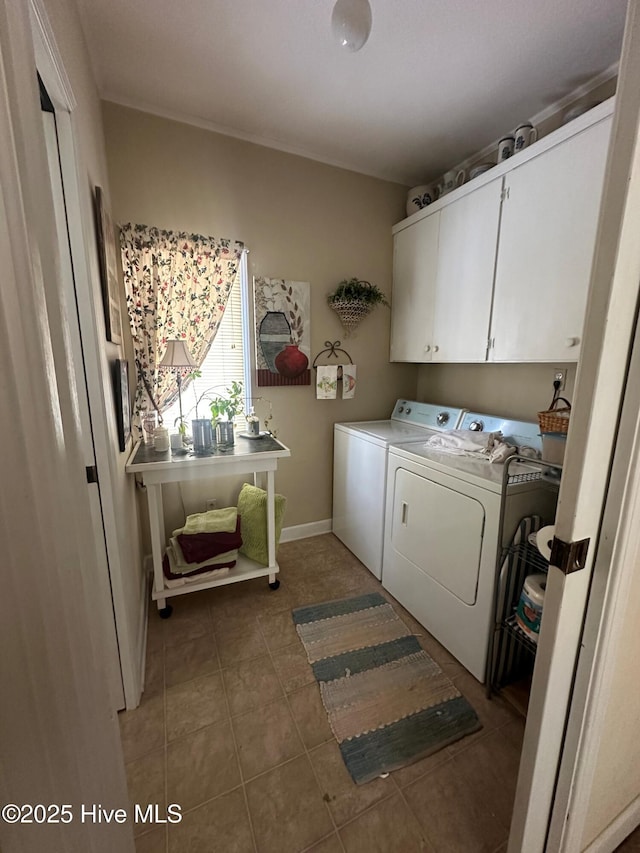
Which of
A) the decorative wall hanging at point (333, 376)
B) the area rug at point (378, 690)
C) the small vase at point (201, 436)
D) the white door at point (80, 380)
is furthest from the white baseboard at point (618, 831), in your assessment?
the decorative wall hanging at point (333, 376)

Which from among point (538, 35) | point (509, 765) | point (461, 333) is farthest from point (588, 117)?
point (509, 765)

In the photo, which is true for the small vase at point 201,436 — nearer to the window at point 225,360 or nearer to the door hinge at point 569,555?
the window at point 225,360

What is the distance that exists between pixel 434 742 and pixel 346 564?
1202mm

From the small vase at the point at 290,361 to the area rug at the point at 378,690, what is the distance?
59.7 inches

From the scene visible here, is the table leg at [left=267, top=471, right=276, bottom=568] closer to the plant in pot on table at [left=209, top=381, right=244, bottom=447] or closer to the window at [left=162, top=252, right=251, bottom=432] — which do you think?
the plant in pot on table at [left=209, top=381, right=244, bottom=447]

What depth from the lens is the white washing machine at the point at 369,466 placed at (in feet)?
7.27

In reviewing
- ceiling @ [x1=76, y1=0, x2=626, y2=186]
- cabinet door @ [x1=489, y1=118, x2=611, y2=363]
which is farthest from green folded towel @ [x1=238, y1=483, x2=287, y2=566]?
ceiling @ [x1=76, y1=0, x2=626, y2=186]

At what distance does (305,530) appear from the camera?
2.83 meters

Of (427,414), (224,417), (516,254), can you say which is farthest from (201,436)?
(516,254)

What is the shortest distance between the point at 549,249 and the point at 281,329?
1573 millimetres

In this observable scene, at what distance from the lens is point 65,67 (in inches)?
41.0

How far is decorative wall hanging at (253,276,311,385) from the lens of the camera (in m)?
2.41

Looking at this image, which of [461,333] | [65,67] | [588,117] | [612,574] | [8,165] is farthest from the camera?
[461,333]

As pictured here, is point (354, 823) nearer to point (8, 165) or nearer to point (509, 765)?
point (509, 765)
